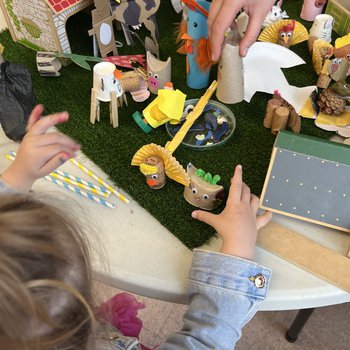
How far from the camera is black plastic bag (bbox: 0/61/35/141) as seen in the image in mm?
791

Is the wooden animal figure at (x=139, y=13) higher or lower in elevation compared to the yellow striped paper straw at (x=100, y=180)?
higher

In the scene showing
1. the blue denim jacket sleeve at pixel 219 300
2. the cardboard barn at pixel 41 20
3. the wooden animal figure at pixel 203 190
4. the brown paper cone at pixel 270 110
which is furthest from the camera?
the cardboard barn at pixel 41 20

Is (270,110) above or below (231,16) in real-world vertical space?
below

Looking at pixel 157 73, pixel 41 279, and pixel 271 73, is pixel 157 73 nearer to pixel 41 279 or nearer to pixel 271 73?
pixel 271 73

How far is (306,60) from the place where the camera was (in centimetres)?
95

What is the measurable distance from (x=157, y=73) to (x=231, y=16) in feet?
0.61

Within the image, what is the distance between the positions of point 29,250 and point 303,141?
409 millimetres

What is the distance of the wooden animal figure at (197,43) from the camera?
0.81 meters

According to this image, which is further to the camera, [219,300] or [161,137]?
[161,137]

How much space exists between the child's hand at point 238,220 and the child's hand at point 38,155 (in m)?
0.22

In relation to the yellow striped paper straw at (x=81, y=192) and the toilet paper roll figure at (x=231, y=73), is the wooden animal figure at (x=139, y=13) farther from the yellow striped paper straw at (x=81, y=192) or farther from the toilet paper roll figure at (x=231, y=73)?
the yellow striped paper straw at (x=81, y=192)

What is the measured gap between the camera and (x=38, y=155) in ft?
2.07

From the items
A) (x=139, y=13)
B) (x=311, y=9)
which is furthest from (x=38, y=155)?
(x=311, y=9)

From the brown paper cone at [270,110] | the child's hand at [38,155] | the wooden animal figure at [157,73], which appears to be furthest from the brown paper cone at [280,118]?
the child's hand at [38,155]
